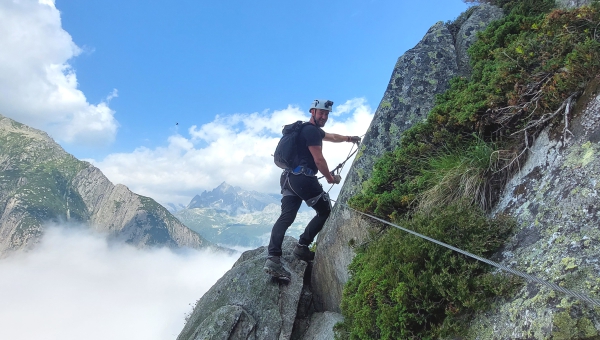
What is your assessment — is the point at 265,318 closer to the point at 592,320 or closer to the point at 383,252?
the point at 383,252

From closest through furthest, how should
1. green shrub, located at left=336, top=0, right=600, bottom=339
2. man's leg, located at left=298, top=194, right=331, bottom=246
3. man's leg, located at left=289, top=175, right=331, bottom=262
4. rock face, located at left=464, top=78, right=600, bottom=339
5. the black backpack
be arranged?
rock face, located at left=464, top=78, right=600, bottom=339 < green shrub, located at left=336, top=0, right=600, bottom=339 < the black backpack < man's leg, located at left=289, top=175, right=331, bottom=262 < man's leg, located at left=298, top=194, right=331, bottom=246

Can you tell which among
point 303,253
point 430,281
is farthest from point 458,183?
point 303,253

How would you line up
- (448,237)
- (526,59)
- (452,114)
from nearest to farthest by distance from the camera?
(448,237) < (526,59) < (452,114)

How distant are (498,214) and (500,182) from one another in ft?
2.79

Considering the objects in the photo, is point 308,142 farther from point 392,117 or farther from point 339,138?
point 392,117

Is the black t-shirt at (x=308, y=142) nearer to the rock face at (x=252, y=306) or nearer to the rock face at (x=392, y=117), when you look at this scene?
the rock face at (x=392, y=117)

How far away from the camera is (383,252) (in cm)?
538

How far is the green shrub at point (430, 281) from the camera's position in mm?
3990

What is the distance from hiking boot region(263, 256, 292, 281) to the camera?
9602 mm

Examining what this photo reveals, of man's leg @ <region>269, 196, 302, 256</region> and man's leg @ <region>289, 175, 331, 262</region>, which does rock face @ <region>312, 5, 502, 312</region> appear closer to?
man's leg @ <region>289, 175, 331, 262</region>

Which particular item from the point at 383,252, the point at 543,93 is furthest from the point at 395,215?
the point at 543,93

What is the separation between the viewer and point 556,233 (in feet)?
13.0

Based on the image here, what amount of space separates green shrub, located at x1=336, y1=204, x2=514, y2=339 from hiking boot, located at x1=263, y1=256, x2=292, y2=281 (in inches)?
177

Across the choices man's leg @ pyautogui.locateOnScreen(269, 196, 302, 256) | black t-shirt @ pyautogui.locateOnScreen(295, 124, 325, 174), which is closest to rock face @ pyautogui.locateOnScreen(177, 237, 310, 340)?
man's leg @ pyautogui.locateOnScreen(269, 196, 302, 256)
